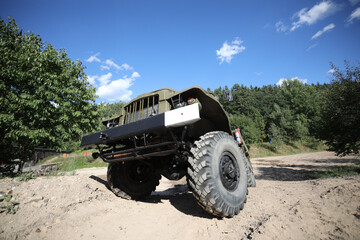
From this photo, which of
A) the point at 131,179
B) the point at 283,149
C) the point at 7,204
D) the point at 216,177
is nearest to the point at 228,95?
the point at 216,177

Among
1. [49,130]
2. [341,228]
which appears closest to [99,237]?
[341,228]

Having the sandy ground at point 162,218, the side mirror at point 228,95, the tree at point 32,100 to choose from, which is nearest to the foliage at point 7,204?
the sandy ground at point 162,218

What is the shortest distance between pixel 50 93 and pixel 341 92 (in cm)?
1234

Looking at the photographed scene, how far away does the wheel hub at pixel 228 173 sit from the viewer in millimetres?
2596

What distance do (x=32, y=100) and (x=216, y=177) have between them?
8481 mm

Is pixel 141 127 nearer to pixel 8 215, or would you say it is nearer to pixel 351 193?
pixel 8 215

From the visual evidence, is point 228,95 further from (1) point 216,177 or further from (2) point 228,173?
(1) point 216,177

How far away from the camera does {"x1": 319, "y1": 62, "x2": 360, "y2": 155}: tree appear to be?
19.7 feet

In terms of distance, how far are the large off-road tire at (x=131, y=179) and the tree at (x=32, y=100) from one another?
5.11 metres

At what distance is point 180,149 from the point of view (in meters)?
2.59

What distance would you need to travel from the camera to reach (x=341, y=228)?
5.34ft

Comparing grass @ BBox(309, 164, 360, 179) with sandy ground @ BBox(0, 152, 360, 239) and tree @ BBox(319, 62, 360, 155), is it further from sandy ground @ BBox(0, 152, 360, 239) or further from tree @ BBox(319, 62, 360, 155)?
sandy ground @ BBox(0, 152, 360, 239)

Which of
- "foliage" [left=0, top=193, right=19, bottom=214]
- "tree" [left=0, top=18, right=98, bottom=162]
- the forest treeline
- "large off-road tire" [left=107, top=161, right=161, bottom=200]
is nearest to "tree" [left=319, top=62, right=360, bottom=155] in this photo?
the forest treeline

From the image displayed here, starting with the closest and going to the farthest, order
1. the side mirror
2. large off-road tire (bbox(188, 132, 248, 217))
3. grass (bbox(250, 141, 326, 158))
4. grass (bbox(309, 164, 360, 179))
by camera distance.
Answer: large off-road tire (bbox(188, 132, 248, 217)), the side mirror, grass (bbox(309, 164, 360, 179)), grass (bbox(250, 141, 326, 158))
